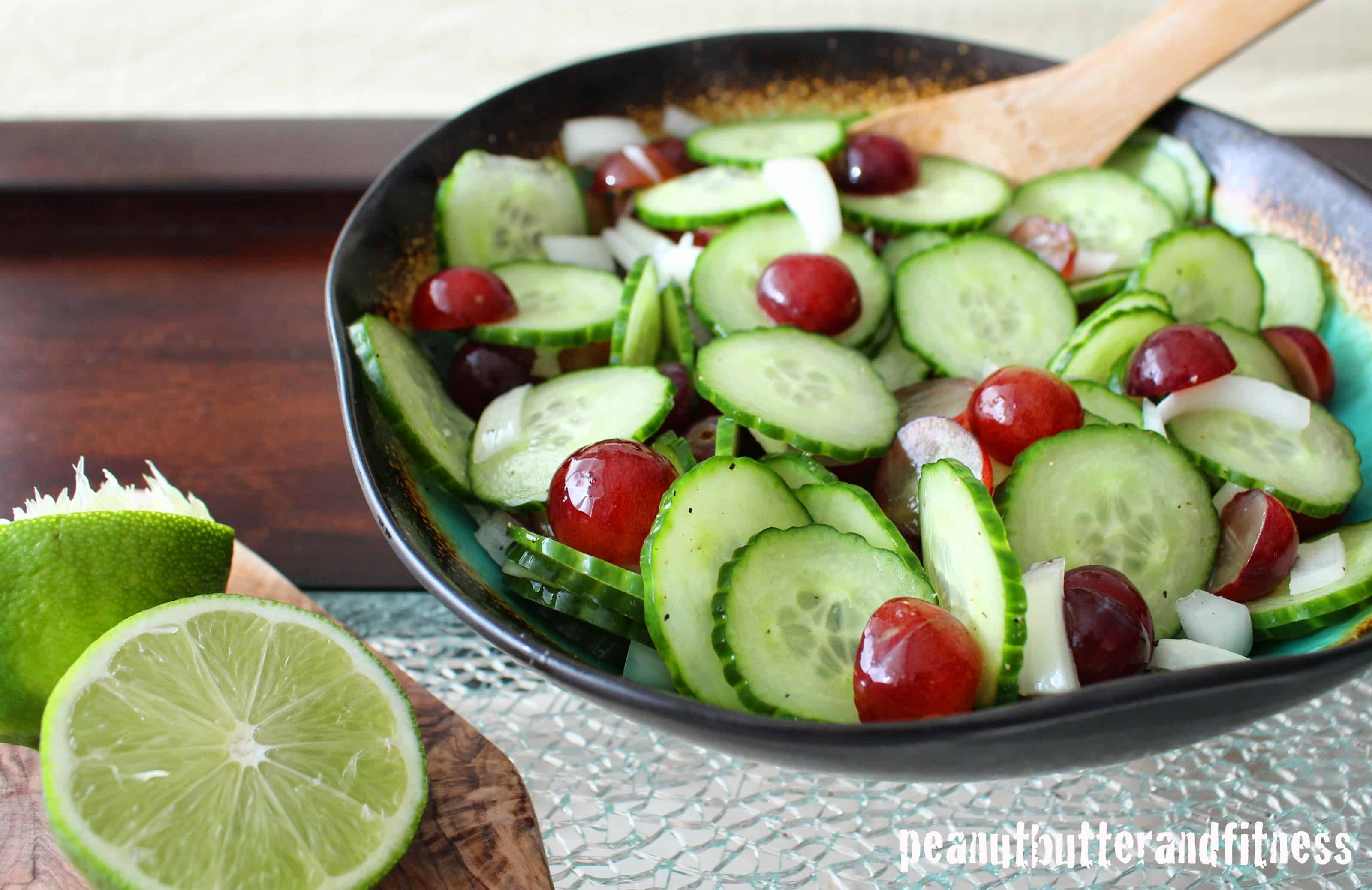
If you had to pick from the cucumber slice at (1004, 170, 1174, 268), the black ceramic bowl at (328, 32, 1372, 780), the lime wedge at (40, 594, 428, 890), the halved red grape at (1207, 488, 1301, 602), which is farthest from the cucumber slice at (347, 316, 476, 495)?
the cucumber slice at (1004, 170, 1174, 268)

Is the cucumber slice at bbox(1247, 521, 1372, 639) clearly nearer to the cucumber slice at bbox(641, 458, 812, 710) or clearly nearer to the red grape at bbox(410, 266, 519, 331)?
the cucumber slice at bbox(641, 458, 812, 710)

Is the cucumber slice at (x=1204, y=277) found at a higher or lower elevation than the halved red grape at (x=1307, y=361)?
higher

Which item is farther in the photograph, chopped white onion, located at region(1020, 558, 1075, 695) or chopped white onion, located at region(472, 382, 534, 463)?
chopped white onion, located at region(472, 382, 534, 463)

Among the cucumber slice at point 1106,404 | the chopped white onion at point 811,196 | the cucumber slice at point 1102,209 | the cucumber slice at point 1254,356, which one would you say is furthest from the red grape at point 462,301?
the cucumber slice at point 1254,356

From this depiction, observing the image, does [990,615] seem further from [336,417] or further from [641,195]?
[336,417]

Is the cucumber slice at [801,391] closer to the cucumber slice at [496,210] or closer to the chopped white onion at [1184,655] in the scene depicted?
the chopped white onion at [1184,655]

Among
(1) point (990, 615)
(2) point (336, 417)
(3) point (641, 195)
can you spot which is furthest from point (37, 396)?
(1) point (990, 615)

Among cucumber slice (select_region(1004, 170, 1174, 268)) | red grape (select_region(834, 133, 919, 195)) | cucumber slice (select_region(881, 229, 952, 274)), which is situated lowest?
cucumber slice (select_region(881, 229, 952, 274))
